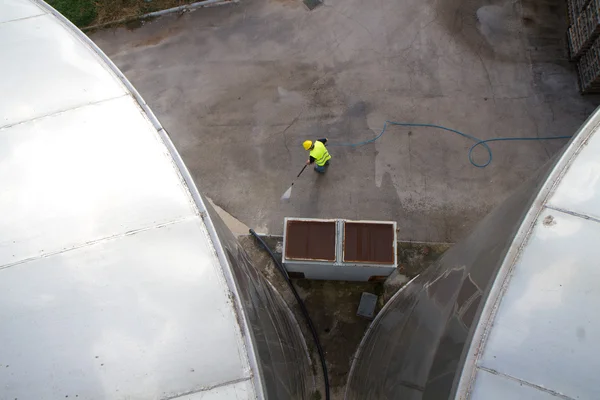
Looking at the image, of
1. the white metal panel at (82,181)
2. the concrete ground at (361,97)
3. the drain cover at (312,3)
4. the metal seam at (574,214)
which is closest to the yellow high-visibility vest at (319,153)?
the concrete ground at (361,97)

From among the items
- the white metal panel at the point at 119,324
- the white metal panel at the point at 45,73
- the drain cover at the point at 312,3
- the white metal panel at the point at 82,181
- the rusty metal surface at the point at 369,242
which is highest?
the white metal panel at the point at 45,73

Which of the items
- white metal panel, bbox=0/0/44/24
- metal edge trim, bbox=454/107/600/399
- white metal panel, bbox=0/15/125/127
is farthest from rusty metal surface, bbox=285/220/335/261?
white metal panel, bbox=0/0/44/24

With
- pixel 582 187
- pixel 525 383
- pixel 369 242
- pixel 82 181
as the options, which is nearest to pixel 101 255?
pixel 82 181

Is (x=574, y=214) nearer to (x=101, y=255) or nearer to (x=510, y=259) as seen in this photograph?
(x=510, y=259)

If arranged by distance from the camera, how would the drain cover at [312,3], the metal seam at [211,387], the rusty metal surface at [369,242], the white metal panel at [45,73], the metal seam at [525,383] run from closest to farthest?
the metal seam at [525,383], the metal seam at [211,387], the white metal panel at [45,73], the rusty metal surface at [369,242], the drain cover at [312,3]

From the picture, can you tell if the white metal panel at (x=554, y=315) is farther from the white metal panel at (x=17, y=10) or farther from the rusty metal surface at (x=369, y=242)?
the white metal panel at (x=17, y=10)

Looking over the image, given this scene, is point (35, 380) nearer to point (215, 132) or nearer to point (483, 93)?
point (215, 132)
